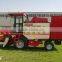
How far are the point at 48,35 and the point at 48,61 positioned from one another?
16.3ft

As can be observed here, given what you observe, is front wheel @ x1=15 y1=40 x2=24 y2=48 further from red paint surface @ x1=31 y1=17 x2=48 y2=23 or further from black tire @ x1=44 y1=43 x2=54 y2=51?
red paint surface @ x1=31 y1=17 x2=48 y2=23

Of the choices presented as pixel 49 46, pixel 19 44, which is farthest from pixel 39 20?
pixel 19 44

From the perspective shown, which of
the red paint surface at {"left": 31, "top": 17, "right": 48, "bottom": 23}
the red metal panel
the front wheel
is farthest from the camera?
the front wheel

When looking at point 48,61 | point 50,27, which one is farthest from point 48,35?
point 48,61

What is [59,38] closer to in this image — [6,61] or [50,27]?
[50,27]

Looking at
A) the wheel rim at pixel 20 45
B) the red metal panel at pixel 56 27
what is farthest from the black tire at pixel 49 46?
the wheel rim at pixel 20 45

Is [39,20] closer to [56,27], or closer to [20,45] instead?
[56,27]

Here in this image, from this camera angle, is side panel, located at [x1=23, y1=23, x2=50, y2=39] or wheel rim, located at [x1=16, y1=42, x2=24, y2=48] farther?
wheel rim, located at [x1=16, y1=42, x2=24, y2=48]

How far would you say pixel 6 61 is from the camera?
14562 mm

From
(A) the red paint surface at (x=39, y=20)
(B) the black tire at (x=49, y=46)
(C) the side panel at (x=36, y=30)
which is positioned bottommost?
(B) the black tire at (x=49, y=46)

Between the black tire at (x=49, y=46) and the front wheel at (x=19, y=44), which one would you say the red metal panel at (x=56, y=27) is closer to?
the black tire at (x=49, y=46)

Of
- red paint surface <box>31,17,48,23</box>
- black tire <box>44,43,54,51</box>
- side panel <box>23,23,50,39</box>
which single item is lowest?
black tire <box>44,43,54,51</box>

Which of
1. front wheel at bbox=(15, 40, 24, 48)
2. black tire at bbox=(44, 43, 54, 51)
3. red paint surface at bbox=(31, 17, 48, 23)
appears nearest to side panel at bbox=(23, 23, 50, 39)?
red paint surface at bbox=(31, 17, 48, 23)

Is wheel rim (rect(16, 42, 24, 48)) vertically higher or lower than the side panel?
lower
